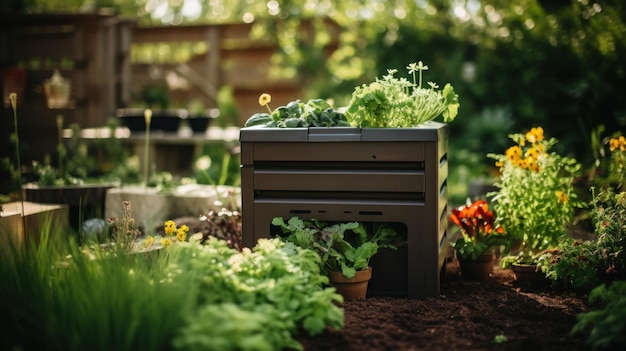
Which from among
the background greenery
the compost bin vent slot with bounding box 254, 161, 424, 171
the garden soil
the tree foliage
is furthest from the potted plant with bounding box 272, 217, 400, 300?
the tree foliage

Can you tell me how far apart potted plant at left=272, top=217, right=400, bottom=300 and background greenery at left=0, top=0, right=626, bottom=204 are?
154 inches

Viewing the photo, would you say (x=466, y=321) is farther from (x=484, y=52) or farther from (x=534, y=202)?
(x=484, y=52)

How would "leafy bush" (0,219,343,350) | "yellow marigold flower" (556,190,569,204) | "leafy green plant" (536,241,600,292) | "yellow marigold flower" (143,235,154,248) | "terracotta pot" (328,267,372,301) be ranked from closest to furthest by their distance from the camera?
"leafy bush" (0,219,343,350) < "terracotta pot" (328,267,372,301) < "leafy green plant" (536,241,600,292) < "yellow marigold flower" (143,235,154,248) < "yellow marigold flower" (556,190,569,204)

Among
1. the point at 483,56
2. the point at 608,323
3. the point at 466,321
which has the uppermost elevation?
the point at 483,56

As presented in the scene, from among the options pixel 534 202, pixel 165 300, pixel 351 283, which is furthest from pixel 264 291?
pixel 534 202

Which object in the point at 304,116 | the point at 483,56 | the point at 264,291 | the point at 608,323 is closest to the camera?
the point at 608,323

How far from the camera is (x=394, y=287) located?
143 inches

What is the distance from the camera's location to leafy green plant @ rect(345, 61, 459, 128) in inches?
141

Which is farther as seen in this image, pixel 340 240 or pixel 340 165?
pixel 340 165

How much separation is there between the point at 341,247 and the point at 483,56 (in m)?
6.44

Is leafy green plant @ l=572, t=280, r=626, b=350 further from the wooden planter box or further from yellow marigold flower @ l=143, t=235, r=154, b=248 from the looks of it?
yellow marigold flower @ l=143, t=235, r=154, b=248

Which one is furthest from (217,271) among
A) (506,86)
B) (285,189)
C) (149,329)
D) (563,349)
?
(506,86)

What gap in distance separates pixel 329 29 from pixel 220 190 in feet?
20.2

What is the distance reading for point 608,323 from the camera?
269 centimetres
